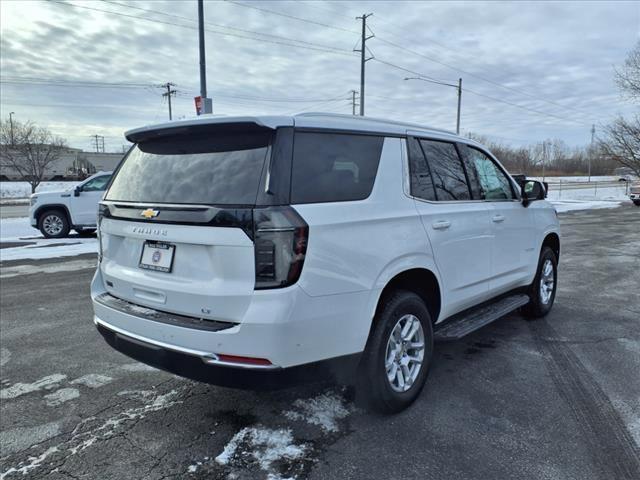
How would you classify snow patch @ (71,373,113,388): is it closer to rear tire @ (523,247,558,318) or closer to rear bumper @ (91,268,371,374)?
rear bumper @ (91,268,371,374)

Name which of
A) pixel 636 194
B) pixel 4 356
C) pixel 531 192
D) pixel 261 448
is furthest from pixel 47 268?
pixel 636 194

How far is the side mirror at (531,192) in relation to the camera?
4879 millimetres

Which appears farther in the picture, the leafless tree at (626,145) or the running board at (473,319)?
the leafless tree at (626,145)

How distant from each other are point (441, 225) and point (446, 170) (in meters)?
0.60

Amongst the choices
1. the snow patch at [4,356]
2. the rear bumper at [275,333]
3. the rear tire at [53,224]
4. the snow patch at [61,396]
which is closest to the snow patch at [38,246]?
the rear tire at [53,224]

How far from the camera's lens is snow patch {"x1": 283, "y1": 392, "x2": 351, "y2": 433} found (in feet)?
10.3

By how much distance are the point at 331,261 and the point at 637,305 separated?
5.33 meters

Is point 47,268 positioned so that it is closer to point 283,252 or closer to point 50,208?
point 50,208

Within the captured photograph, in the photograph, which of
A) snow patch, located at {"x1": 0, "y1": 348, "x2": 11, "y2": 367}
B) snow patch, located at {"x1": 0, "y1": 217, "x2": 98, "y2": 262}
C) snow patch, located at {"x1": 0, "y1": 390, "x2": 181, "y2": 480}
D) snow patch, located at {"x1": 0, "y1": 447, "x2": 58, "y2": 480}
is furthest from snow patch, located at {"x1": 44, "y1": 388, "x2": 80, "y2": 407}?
snow patch, located at {"x1": 0, "y1": 217, "x2": 98, "y2": 262}

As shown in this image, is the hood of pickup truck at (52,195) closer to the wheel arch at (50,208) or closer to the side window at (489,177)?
the wheel arch at (50,208)

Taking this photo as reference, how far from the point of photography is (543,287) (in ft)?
18.0

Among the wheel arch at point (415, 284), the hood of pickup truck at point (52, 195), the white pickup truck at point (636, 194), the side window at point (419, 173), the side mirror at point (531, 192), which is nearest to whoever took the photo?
the wheel arch at point (415, 284)

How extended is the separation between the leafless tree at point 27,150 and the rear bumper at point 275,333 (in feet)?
117

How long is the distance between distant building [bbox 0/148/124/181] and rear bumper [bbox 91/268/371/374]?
6388 centimetres
